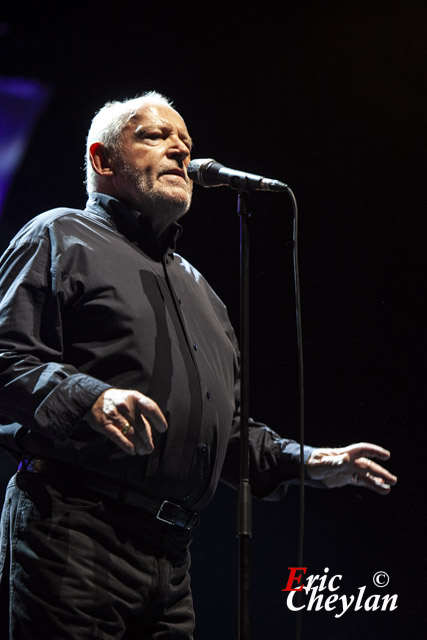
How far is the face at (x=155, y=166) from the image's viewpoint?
203 centimetres

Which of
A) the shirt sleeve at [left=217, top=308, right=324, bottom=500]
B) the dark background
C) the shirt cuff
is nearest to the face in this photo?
the shirt sleeve at [left=217, top=308, right=324, bottom=500]

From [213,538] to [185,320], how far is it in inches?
64.2

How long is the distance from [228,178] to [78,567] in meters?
0.91

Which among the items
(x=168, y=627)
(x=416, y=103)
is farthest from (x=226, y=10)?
(x=168, y=627)

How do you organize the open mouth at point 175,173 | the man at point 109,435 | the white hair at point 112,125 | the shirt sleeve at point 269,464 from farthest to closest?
the white hair at point 112,125, the open mouth at point 175,173, the shirt sleeve at point 269,464, the man at point 109,435

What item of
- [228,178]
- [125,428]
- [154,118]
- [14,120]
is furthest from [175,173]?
[14,120]

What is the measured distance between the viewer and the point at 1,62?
125 inches

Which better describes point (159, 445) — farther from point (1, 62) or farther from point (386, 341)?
point (1, 62)

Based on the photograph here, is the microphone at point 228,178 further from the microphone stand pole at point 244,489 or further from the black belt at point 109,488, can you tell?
the black belt at point 109,488

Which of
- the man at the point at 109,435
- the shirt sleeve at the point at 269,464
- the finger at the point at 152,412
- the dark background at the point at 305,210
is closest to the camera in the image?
the finger at the point at 152,412

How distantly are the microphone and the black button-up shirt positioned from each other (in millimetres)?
290

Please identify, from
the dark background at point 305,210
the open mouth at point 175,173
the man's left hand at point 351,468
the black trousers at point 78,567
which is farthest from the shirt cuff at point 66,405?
the dark background at point 305,210

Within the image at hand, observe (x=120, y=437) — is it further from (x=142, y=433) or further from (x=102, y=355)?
(x=102, y=355)

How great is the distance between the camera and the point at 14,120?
10.4 feet
